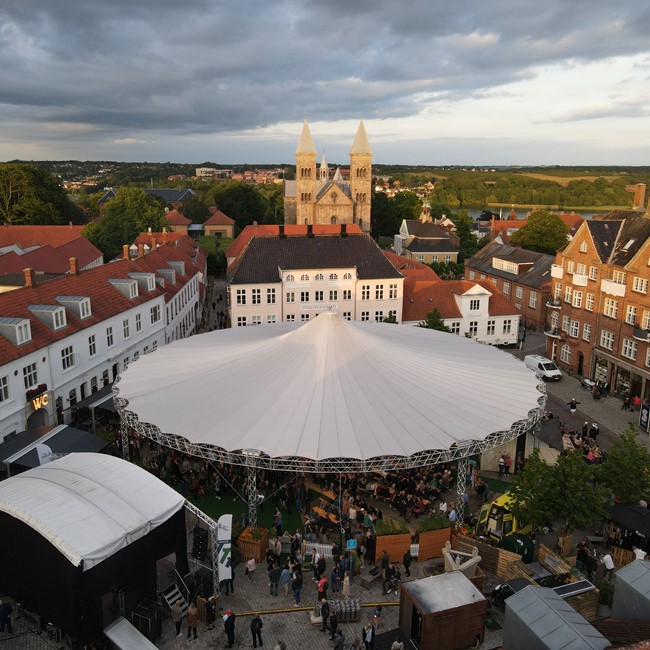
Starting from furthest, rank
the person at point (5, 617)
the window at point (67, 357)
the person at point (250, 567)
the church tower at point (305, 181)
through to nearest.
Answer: the church tower at point (305, 181) < the window at point (67, 357) < the person at point (250, 567) < the person at point (5, 617)

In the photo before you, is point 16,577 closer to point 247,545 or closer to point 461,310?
point 247,545

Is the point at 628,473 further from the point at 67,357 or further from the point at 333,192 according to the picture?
the point at 333,192

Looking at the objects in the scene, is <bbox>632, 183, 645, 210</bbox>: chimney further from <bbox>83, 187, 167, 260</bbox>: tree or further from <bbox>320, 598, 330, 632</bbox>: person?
<bbox>83, 187, 167, 260</bbox>: tree

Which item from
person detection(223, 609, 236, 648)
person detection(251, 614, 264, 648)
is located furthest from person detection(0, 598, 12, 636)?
person detection(251, 614, 264, 648)

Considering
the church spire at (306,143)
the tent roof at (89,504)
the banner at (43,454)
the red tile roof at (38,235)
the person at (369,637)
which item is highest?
the church spire at (306,143)

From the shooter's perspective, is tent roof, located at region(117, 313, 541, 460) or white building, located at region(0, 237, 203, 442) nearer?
tent roof, located at region(117, 313, 541, 460)

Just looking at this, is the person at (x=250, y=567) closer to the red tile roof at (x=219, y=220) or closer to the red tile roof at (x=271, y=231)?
the red tile roof at (x=271, y=231)

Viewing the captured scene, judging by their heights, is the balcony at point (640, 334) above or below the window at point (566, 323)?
above

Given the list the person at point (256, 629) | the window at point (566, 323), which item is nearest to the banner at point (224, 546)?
the person at point (256, 629)
